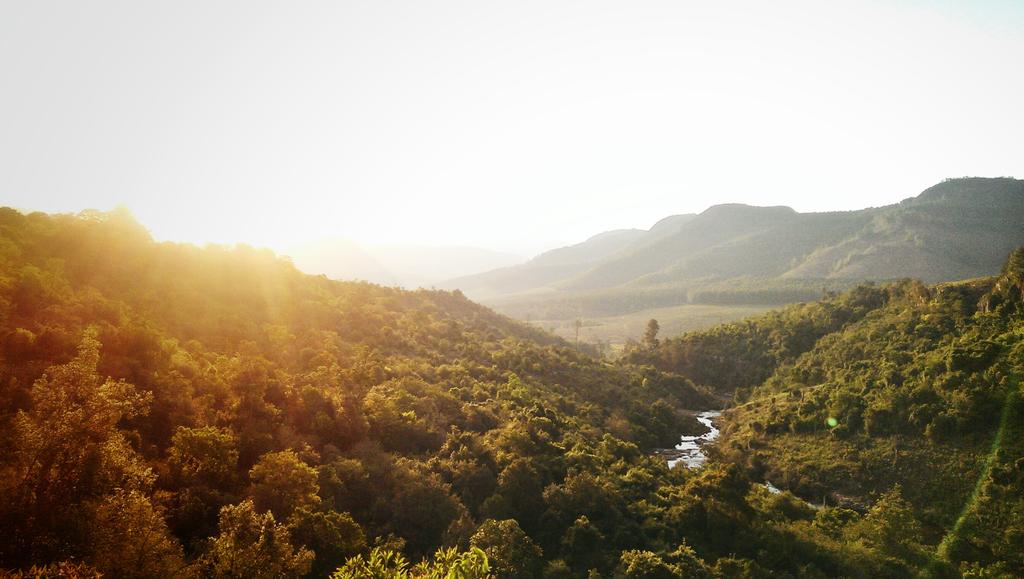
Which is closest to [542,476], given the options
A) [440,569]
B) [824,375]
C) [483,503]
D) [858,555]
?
[483,503]

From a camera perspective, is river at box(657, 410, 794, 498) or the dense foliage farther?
river at box(657, 410, 794, 498)

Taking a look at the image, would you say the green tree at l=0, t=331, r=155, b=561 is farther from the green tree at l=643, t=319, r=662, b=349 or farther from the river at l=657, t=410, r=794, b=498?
the green tree at l=643, t=319, r=662, b=349

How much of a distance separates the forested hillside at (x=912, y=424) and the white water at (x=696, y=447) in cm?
297

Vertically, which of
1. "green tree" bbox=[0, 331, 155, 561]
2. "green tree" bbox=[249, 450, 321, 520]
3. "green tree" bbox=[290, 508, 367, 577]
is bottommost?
"green tree" bbox=[290, 508, 367, 577]

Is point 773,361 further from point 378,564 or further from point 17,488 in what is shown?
point 17,488

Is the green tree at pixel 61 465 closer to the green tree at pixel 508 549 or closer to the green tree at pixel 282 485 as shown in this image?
the green tree at pixel 282 485

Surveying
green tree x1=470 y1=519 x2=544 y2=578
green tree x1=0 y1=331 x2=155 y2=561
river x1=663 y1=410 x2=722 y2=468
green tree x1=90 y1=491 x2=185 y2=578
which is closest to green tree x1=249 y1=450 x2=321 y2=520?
green tree x1=0 y1=331 x2=155 y2=561

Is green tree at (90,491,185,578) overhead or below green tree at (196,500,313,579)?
overhead

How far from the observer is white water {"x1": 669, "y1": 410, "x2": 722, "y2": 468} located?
7400 centimetres

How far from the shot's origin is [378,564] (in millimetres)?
19594

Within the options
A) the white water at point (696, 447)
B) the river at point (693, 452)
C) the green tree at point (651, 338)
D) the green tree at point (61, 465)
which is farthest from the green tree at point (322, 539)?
the green tree at point (651, 338)

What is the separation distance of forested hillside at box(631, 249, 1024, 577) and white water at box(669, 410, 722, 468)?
2975 millimetres

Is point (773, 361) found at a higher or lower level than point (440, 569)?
lower

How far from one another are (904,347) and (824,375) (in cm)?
1296
